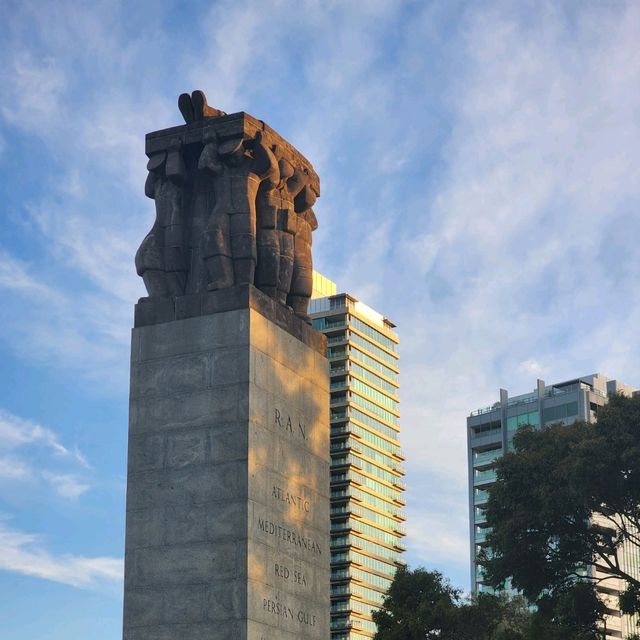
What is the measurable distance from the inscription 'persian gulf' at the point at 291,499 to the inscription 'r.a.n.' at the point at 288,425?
5.14 feet

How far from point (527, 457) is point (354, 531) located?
12697 centimetres

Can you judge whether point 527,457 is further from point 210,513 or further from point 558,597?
point 210,513

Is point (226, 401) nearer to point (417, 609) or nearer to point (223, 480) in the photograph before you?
point (223, 480)

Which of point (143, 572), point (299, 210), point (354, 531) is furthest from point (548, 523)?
point (354, 531)

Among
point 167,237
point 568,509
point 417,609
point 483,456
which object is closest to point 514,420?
point 483,456

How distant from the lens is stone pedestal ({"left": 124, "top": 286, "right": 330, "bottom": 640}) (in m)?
32.0

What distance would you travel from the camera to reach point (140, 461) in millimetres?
33719

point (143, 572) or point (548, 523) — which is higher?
point (548, 523)

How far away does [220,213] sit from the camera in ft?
116

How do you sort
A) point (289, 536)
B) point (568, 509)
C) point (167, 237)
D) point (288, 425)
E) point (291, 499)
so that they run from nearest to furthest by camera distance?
point (289, 536) → point (291, 499) → point (288, 425) → point (167, 237) → point (568, 509)

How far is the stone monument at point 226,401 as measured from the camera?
32.2 meters

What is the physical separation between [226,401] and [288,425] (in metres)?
2.13

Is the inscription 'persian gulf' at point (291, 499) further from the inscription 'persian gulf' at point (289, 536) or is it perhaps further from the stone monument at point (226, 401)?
the inscription 'persian gulf' at point (289, 536)

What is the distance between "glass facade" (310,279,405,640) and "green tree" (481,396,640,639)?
4767 inches
